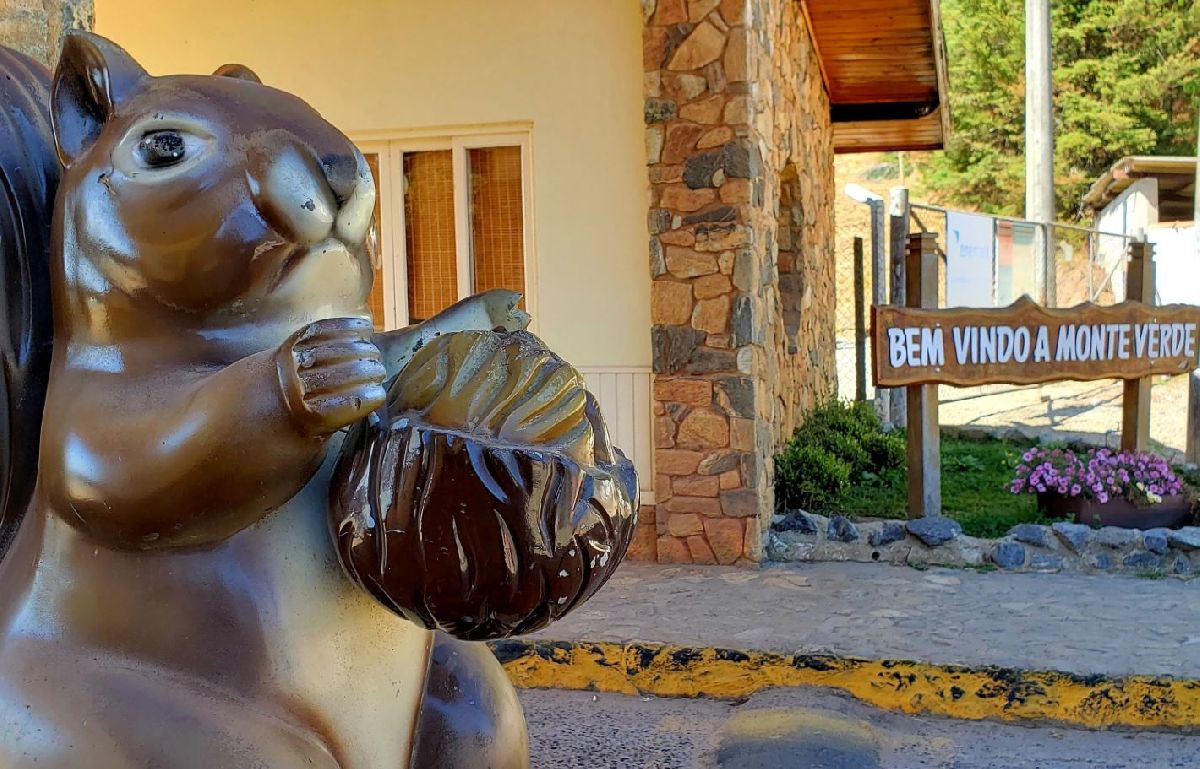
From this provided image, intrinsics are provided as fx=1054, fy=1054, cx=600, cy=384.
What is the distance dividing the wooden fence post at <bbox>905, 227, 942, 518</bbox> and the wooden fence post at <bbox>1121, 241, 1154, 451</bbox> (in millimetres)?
1635

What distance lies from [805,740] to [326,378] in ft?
10.5

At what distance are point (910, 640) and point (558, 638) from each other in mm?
1440

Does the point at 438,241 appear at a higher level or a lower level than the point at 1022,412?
higher

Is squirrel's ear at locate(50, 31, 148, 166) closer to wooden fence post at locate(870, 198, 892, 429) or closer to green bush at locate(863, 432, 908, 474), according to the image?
green bush at locate(863, 432, 908, 474)

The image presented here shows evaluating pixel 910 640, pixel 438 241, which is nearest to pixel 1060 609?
pixel 910 640

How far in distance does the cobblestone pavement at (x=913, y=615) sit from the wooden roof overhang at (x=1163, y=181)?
13.0 meters

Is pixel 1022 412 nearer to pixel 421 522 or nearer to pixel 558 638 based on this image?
pixel 558 638

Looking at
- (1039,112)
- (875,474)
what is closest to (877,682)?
(875,474)

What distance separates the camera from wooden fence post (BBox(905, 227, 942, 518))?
6.19 metres

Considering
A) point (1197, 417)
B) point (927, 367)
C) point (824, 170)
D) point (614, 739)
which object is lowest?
point (614, 739)

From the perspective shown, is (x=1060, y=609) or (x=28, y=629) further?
(x=1060, y=609)

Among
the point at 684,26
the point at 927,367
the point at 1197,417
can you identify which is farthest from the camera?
the point at 1197,417

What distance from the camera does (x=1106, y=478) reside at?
6.30 metres

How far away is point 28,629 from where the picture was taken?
959mm
